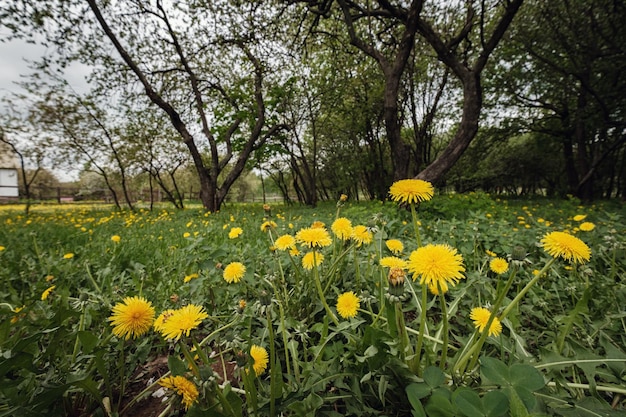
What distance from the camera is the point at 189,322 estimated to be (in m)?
0.67

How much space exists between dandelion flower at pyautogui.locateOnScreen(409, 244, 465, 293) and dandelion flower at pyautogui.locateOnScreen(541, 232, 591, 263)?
1.18ft

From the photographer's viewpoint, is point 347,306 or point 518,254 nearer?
point 518,254

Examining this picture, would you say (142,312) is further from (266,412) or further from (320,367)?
(320,367)

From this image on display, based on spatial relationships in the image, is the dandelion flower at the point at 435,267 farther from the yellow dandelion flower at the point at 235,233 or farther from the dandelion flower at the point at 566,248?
the yellow dandelion flower at the point at 235,233

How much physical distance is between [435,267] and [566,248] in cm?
48

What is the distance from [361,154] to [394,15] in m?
9.77

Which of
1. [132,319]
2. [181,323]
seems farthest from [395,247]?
[132,319]

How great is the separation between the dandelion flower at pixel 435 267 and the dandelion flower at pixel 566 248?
1.18 ft

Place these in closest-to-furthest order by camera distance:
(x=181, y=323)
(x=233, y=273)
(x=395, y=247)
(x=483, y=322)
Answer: (x=181, y=323) < (x=483, y=322) < (x=233, y=273) < (x=395, y=247)

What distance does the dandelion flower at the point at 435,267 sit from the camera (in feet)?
2.21

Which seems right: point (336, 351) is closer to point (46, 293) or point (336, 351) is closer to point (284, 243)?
point (284, 243)

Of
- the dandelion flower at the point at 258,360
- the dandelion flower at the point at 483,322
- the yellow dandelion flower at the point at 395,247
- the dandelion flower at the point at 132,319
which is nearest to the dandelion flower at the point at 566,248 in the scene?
the dandelion flower at the point at 483,322

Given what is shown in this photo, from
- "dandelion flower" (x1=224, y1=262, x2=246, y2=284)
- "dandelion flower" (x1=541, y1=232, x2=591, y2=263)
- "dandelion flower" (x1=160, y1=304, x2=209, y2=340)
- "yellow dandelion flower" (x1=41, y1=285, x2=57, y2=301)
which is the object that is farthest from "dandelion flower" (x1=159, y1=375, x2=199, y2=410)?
"dandelion flower" (x1=541, y1=232, x2=591, y2=263)

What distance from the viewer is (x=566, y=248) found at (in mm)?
794
